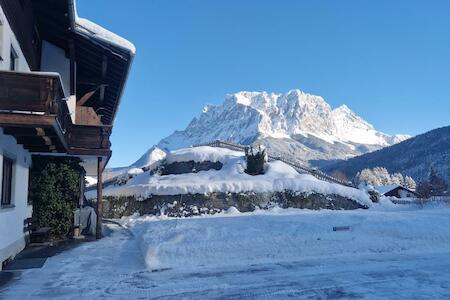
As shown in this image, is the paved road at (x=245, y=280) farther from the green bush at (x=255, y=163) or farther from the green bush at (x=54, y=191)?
the green bush at (x=255, y=163)

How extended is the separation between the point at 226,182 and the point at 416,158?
131516 mm

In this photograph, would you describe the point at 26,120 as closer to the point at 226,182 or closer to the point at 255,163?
the point at 226,182

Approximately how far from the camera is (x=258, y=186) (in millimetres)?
21828

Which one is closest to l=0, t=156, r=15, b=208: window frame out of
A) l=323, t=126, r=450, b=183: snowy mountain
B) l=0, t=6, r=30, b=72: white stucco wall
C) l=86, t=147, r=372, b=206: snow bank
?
l=0, t=6, r=30, b=72: white stucco wall

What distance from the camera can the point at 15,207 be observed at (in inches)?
453

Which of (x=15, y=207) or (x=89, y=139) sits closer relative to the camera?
(x=15, y=207)

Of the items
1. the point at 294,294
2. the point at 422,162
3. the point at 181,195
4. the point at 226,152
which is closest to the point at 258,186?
the point at 181,195

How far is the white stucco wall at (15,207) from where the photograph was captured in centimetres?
992

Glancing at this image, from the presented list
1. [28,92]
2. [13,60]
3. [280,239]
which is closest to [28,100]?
[28,92]

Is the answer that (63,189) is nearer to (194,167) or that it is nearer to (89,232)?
(89,232)

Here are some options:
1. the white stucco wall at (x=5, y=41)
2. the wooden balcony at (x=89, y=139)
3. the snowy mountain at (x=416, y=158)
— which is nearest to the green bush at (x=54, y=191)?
the wooden balcony at (x=89, y=139)

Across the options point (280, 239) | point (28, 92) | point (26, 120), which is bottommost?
point (280, 239)

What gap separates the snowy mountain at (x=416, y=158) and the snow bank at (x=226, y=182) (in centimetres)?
9751

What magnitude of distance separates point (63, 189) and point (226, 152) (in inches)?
504
